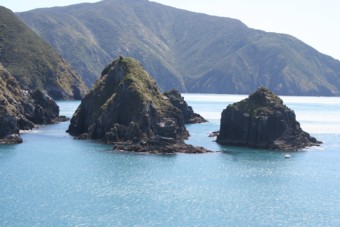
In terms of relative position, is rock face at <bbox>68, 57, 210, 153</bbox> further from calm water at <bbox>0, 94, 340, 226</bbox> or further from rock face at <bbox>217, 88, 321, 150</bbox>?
rock face at <bbox>217, 88, 321, 150</bbox>

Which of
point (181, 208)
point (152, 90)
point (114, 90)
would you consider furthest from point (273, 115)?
point (181, 208)

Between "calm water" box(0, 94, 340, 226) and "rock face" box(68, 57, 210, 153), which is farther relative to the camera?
"rock face" box(68, 57, 210, 153)

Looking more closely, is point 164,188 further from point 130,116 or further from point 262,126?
point 262,126

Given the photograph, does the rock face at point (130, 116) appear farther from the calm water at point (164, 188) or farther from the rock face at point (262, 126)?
the rock face at point (262, 126)

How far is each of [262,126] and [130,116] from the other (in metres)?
43.0

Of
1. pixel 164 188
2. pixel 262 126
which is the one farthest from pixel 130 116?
pixel 164 188

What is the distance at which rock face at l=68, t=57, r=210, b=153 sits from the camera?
510ft

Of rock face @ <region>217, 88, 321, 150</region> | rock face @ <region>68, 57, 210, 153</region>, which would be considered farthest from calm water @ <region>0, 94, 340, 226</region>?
rock face @ <region>217, 88, 321, 150</region>

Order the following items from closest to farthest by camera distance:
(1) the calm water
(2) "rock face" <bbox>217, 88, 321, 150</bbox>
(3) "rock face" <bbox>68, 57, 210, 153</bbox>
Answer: (1) the calm water → (3) "rock face" <bbox>68, 57, 210, 153</bbox> → (2) "rock face" <bbox>217, 88, 321, 150</bbox>

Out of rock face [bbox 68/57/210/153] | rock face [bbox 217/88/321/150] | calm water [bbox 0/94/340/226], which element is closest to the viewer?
calm water [bbox 0/94/340/226]

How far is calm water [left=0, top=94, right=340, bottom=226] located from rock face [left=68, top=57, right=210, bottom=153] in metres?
8.94

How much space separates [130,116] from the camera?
557ft

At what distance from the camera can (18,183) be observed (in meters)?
103

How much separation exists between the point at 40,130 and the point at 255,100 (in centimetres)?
8209
